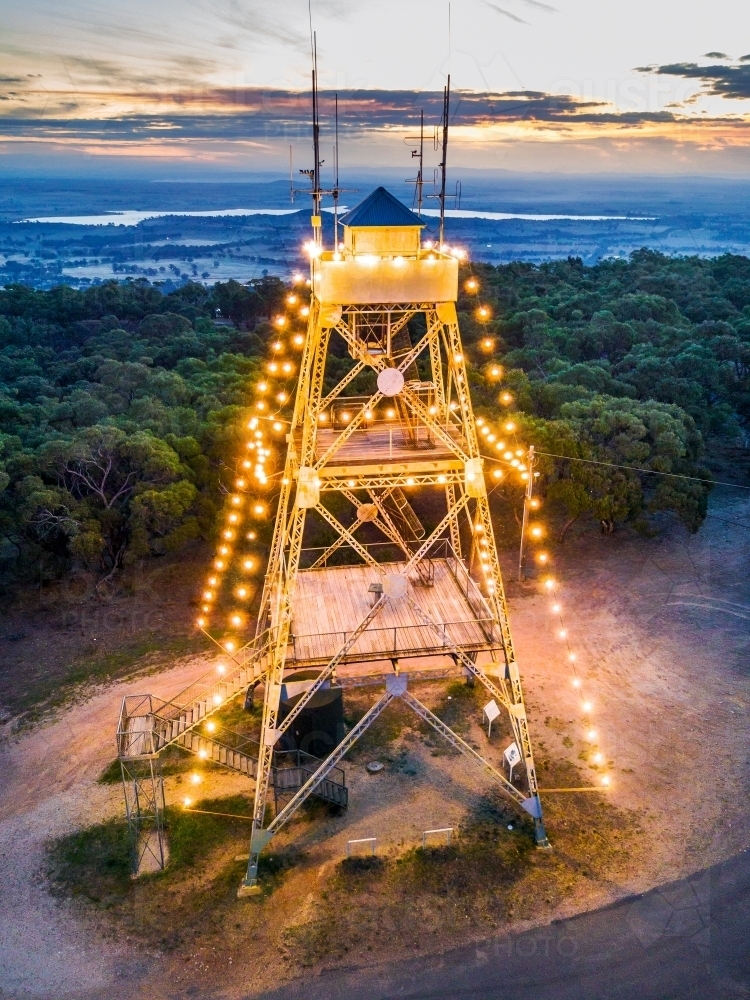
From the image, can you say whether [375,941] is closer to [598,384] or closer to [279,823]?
[279,823]

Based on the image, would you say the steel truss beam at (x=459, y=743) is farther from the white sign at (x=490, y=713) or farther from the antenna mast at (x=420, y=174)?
the antenna mast at (x=420, y=174)

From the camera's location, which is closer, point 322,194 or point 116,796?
point 322,194

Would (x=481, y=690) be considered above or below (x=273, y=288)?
below

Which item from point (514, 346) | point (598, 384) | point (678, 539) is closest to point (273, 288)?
point (514, 346)

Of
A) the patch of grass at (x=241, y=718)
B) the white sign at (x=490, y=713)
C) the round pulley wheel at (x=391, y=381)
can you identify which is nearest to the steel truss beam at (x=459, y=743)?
the white sign at (x=490, y=713)

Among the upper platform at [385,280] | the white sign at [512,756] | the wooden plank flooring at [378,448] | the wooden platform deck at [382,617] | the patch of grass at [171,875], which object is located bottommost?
the patch of grass at [171,875]

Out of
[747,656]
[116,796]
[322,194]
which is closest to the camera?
[322,194]

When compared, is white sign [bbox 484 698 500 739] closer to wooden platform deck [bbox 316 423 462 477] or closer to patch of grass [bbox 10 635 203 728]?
wooden platform deck [bbox 316 423 462 477]

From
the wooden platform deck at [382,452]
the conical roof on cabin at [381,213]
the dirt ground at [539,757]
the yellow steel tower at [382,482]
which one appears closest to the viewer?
the dirt ground at [539,757]
